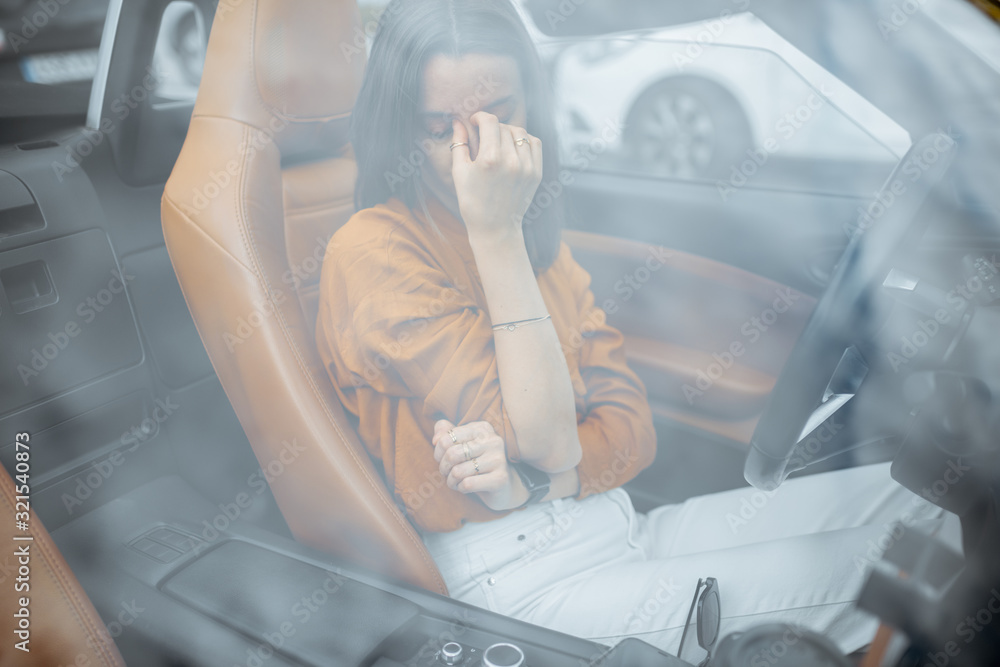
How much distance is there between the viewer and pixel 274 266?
859 mm

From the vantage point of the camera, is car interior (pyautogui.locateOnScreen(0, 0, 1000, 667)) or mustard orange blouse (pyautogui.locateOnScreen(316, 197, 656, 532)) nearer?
car interior (pyautogui.locateOnScreen(0, 0, 1000, 667))

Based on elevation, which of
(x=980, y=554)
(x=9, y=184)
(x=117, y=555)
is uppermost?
(x=9, y=184)

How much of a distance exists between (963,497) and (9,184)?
1.10 metres

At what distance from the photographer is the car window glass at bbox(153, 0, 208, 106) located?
106cm

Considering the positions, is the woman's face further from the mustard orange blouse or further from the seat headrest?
the seat headrest

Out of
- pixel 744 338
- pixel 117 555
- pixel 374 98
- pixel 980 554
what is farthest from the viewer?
pixel 744 338

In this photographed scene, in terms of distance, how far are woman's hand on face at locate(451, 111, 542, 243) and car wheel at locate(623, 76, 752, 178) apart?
95cm

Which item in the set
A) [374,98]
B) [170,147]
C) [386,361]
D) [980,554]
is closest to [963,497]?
[980,554]

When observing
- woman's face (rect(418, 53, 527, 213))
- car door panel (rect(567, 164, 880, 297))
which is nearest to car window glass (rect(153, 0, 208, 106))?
woman's face (rect(418, 53, 527, 213))

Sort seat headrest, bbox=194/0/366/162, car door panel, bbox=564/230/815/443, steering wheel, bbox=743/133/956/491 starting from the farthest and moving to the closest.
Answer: car door panel, bbox=564/230/815/443
seat headrest, bbox=194/0/366/162
steering wheel, bbox=743/133/956/491

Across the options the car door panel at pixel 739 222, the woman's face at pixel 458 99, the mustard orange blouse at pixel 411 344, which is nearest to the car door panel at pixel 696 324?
the car door panel at pixel 739 222

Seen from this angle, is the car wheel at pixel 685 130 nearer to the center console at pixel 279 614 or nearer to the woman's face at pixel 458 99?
the woman's face at pixel 458 99

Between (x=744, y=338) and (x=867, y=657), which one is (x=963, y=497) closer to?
(x=867, y=657)

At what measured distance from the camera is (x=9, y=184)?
912 mm
